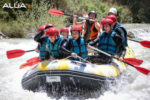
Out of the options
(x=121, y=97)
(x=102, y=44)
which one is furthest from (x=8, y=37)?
(x=121, y=97)

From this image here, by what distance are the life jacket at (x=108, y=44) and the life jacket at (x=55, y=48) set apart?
0.94 m

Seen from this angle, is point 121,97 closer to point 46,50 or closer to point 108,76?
point 108,76

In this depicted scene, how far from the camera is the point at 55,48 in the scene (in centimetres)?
404

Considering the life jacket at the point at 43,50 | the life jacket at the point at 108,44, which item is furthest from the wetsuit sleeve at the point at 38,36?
the life jacket at the point at 108,44

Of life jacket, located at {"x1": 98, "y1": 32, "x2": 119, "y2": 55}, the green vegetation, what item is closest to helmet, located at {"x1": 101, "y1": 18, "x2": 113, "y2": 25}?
life jacket, located at {"x1": 98, "y1": 32, "x2": 119, "y2": 55}

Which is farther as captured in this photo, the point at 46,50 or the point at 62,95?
the point at 46,50

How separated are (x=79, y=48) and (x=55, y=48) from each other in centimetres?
46

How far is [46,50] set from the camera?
424 centimetres

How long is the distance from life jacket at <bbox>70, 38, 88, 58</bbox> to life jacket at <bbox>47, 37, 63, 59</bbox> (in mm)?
247

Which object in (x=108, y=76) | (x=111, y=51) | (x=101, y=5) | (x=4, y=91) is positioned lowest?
(x=4, y=91)

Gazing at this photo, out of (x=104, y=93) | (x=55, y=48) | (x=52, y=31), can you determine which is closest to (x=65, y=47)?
(x=55, y=48)

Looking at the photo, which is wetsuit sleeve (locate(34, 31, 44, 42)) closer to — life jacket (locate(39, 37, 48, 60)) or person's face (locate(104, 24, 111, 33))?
life jacket (locate(39, 37, 48, 60))

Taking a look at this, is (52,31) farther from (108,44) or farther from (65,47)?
(108,44)

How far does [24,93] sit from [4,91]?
0.54 metres
